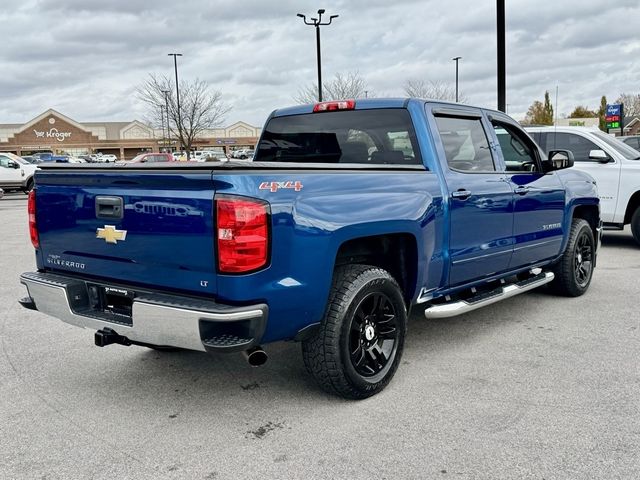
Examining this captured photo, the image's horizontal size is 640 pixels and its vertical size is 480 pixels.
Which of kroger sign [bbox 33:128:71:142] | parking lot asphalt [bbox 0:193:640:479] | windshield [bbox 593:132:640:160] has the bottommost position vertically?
parking lot asphalt [bbox 0:193:640:479]

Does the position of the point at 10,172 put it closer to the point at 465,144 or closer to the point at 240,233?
the point at 465,144

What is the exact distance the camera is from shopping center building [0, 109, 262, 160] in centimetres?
8268

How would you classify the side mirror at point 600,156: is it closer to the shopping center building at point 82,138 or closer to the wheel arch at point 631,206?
the wheel arch at point 631,206

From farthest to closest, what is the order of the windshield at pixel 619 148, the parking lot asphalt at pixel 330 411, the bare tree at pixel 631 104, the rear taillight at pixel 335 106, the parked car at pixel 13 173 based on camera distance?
the bare tree at pixel 631 104 < the parked car at pixel 13 173 < the windshield at pixel 619 148 < the rear taillight at pixel 335 106 < the parking lot asphalt at pixel 330 411

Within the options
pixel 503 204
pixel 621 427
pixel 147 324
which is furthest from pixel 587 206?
pixel 147 324

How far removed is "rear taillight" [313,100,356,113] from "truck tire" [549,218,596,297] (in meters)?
2.94

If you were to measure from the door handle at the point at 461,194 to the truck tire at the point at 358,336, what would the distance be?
886 mm

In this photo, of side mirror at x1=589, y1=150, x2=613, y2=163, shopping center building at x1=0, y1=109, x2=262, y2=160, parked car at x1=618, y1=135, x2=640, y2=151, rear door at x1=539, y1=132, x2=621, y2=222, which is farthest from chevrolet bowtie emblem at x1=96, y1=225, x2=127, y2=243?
shopping center building at x1=0, y1=109, x2=262, y2=160

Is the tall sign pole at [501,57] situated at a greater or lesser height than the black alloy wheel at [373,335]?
greater

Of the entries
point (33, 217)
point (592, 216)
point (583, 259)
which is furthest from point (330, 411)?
point (592, 216)

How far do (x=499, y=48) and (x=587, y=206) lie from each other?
7.60 m

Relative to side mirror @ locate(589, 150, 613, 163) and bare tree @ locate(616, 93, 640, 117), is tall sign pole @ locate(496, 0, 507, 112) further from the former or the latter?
bare tree @ locate(616, 93, 640, 117)

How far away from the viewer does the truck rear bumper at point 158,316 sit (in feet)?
10.0

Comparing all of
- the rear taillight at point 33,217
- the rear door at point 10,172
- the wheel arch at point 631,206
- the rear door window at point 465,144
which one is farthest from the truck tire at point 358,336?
the rear door at point 10,172
